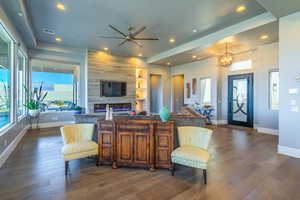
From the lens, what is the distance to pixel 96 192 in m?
2.19

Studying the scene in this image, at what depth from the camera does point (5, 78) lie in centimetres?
395

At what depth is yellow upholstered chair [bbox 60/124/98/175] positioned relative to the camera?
2727 millimetres

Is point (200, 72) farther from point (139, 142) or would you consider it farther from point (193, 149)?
point (139, 142)

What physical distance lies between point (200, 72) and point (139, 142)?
21.9 ft

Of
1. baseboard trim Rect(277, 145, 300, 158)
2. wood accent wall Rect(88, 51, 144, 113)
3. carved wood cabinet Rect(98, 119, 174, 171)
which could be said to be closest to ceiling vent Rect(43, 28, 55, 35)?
wood accent wall Rect(88, 51, 144, 113)

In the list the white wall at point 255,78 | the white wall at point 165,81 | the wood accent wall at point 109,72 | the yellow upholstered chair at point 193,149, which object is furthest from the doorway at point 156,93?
the yellow upholstered chair at point 193,149

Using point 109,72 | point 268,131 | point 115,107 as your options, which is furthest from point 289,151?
point 109,72

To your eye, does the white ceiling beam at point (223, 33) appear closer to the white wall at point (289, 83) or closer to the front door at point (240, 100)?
the white wall at point (289, 83)

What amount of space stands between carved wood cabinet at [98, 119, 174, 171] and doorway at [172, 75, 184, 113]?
7526 mm

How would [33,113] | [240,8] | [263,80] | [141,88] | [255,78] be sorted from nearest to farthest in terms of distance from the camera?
[240,8], [33,113], [263,80], [255,78], [141,88]

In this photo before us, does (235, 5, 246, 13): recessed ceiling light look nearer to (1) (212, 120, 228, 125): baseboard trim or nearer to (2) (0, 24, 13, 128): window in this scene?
(1) (212, 120, 228, 125): baseboard trim

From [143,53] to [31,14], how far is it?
485 cm

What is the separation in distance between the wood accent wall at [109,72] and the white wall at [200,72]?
245 centimetres

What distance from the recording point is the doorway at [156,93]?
10153mm
